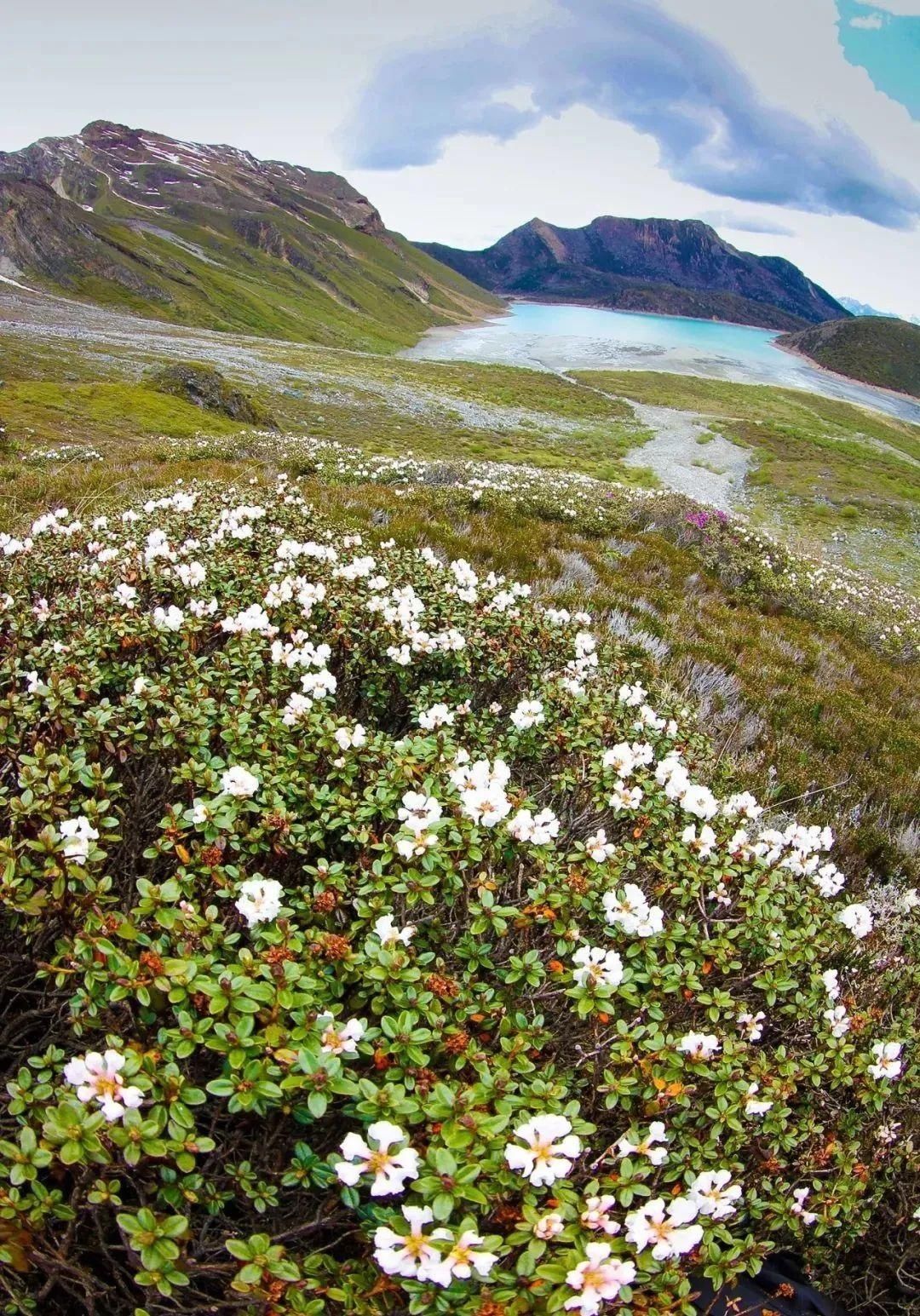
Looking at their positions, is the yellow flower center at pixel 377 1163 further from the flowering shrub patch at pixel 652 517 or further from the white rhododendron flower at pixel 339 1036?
the flowering shrub patch at pixel 652 517

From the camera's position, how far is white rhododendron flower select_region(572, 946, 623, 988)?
207cm

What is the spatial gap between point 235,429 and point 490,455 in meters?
12.5

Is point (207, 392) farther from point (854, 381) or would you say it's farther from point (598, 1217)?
point (854, 381)

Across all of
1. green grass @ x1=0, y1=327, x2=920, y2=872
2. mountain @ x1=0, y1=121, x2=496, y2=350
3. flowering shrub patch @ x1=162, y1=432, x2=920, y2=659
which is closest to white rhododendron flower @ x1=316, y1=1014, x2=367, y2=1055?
green grass @ x1=0, y1=327, x2=920, y2=872

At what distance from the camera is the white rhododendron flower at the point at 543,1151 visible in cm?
154

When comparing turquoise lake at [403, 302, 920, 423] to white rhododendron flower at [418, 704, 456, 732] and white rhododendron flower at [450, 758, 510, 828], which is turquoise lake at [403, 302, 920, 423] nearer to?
white rhododendron flower at [418, 704, 456, 732]

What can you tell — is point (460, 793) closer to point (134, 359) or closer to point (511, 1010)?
point (511, 1010)

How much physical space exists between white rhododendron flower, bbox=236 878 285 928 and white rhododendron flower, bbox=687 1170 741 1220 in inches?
53.9

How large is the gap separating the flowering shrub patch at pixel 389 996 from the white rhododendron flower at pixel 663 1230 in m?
0.01

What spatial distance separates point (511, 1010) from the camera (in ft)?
7.34

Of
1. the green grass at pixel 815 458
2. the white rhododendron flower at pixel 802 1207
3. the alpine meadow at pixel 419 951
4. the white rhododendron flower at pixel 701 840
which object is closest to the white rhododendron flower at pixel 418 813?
the alpine meadow at pixel 419 951

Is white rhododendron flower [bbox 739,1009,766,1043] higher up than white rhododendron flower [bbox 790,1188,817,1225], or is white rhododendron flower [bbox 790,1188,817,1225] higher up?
white rhododendron flower [bbox 739,1009,766,1043]

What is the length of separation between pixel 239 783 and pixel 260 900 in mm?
554

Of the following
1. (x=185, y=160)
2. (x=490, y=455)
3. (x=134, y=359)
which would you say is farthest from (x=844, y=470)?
(x=185, y=160)
